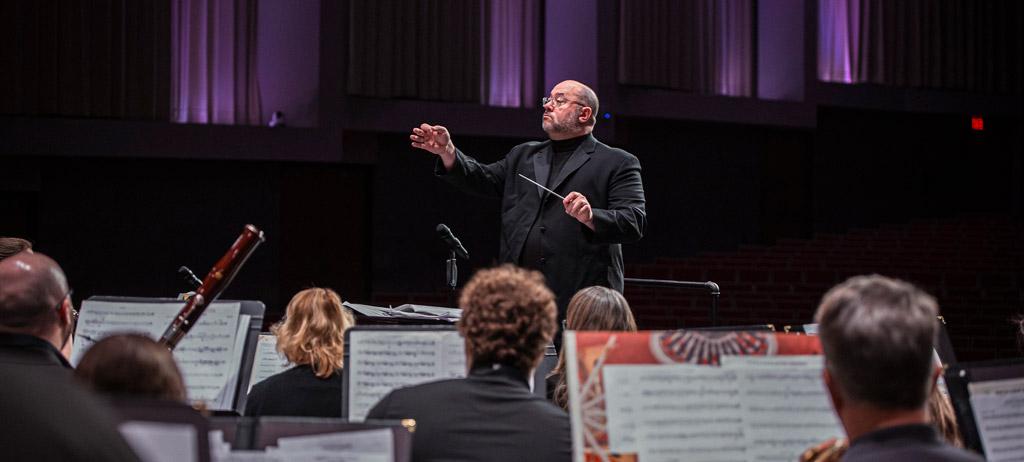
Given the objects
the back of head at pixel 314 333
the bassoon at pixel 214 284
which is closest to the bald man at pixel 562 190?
the back of head at pixel 314 333

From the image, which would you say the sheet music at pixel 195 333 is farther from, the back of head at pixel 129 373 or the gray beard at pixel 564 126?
the gray beard at pixel 564 126

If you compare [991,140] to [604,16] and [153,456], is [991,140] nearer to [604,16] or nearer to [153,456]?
[604,16]

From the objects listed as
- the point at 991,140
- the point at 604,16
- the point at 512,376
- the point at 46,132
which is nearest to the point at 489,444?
A: the point at 512,376

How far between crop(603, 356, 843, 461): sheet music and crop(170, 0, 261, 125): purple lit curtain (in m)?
10.2

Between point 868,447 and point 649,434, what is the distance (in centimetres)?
53

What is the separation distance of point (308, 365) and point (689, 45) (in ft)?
37.1

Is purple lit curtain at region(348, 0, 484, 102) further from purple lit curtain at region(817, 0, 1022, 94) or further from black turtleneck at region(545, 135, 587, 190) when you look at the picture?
black turtleneck at region(545, 135, 587, 190)

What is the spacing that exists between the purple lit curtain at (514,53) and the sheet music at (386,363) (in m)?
10.2

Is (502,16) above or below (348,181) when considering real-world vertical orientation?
above

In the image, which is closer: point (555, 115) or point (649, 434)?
point (649, 434)

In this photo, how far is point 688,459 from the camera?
2.20 metres

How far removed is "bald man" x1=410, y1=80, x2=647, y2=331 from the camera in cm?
473

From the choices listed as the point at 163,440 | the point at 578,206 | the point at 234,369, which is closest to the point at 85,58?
the point at 578,206

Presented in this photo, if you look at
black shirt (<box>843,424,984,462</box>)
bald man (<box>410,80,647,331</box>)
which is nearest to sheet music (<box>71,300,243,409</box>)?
bald man (<box>410,80,647,331</box>)
